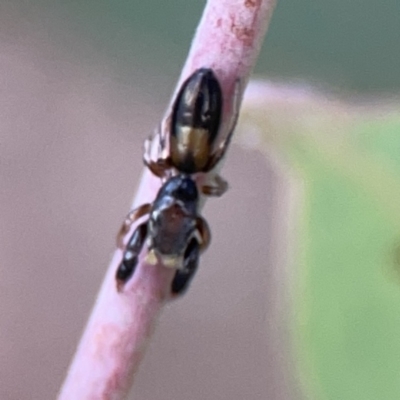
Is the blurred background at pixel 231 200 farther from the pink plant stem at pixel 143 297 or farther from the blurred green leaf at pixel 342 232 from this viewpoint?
the pink plant stem at pixel 143 297

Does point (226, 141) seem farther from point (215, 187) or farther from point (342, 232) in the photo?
point (342, 232)

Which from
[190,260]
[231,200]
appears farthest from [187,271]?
[231,200]

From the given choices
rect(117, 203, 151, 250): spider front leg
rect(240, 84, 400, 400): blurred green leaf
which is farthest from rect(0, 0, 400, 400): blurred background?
rect(117, 203, 151, 250): spider front leg

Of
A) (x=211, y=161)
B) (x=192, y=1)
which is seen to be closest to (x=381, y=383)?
(x=211, y=161)

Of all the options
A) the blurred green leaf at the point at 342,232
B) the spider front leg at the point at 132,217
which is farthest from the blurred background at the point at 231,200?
the spider front leg at the point at 132,217

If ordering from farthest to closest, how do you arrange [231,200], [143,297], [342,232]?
1. [231,200]
2. [342,232]
3. [143,297]
